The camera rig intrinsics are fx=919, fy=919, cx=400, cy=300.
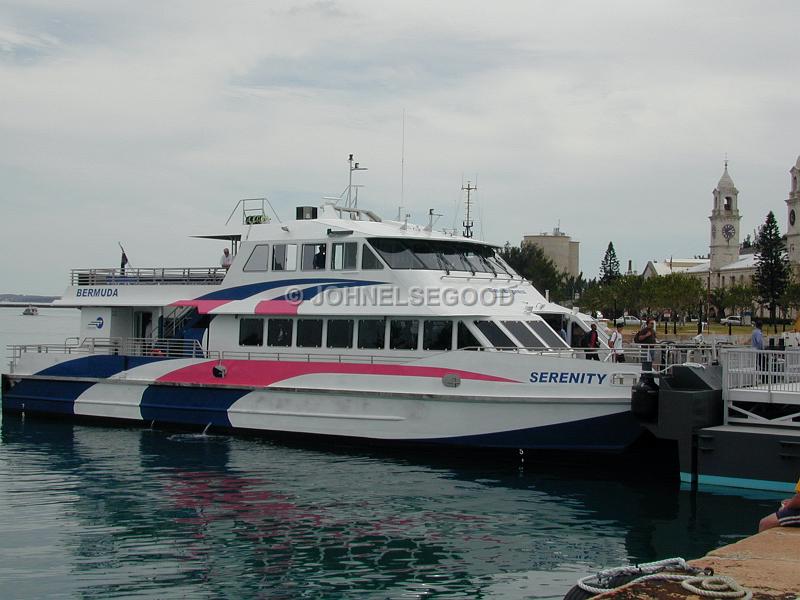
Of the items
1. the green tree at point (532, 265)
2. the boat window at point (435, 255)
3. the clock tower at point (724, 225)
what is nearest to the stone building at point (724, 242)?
the clock tower at point (724, 225)

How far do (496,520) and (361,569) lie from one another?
2.71 m

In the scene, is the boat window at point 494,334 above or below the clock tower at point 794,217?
below

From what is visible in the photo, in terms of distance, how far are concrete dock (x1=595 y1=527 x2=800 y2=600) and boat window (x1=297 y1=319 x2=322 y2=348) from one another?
11.0 metres

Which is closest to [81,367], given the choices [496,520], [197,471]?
[197,471]

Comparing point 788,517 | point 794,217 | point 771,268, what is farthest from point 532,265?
point 794,217

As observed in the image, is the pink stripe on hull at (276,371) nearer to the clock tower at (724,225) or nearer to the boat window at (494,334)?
the boat window at (494,334)

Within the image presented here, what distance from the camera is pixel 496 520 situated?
12.2 m

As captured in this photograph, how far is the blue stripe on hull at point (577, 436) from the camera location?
14.7m

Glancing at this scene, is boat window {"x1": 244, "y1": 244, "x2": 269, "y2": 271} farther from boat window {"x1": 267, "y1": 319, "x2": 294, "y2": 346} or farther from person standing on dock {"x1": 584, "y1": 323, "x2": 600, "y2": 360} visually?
person standing on dock {"x1": 584, "y1": 323, "x2": 600, "y2": 360}

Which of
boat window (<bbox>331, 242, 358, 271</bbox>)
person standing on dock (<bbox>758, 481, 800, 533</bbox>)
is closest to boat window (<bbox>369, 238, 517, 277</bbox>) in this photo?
boat window (<bbox>331, 242, 358, 271</bbox>)

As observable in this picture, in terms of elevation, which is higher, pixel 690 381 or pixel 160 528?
pixel 690 381

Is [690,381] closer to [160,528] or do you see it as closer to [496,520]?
[496,520]

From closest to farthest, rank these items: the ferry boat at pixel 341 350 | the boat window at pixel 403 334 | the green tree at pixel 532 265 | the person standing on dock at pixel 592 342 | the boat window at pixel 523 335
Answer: the ferry boat at pixel 341 350 < the boat window at pixel 523 335 < the person standing on dock at pixel 592 342 < the boat window at pixel 403 334 < the green tree at pixel 532 265

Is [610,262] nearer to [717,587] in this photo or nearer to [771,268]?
[771,268]
